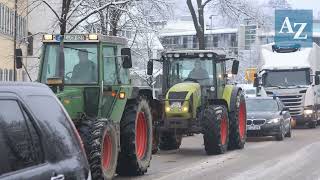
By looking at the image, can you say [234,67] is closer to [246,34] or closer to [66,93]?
[66,93]

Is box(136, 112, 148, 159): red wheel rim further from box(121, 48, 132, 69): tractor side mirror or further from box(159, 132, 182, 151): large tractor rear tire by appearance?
box(159, 132, 182, 151): large tractor rear tire

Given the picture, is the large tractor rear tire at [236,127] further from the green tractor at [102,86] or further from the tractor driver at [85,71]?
the tractor driver at [85,71]

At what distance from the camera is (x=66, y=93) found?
10.9 metres

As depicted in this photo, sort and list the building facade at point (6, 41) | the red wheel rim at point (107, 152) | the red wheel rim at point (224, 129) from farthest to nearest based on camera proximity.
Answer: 1. the building facade at point (6, 41)
2. the red wheel rim at point (224, 129)
3. the red wheel rim at point (107, 152)

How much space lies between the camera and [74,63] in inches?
460

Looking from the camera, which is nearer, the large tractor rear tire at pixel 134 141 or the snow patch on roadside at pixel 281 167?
the large tractor rear tire at pixel 134 141

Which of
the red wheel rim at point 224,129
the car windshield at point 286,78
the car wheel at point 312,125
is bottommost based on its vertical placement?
the car wheel at point 312,125

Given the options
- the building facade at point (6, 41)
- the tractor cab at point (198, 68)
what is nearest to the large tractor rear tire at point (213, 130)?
the tractor cab at point (198, 68)

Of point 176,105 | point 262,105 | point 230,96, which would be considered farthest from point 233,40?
point 176,105

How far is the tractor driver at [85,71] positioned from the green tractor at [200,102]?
15.7 feet

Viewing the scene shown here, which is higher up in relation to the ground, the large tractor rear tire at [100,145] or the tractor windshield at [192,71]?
the tractor windshield at [192,71]

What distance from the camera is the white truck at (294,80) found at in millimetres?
30234

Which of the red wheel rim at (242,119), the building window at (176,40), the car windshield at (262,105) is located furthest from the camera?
the building window at (176,40)

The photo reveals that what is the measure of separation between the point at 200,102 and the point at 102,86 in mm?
6254
